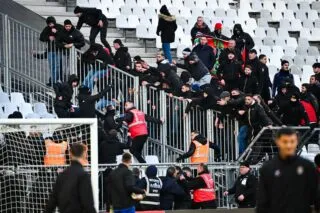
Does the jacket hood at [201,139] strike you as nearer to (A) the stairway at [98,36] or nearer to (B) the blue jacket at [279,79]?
(B) the blue jacket at [279,79]

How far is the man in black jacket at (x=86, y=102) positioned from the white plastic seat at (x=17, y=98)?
132 centimetres

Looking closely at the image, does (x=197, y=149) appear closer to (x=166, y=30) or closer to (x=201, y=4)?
(x=166, y=30)

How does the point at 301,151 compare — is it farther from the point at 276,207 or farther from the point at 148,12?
the point at 276,207

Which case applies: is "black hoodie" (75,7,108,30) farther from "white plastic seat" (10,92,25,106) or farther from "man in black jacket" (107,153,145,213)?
"man in black jacket" (107,153,145,213)

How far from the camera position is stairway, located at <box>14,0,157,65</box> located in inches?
1077

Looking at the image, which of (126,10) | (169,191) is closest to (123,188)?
(169,191)

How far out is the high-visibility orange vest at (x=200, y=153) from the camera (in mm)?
21797

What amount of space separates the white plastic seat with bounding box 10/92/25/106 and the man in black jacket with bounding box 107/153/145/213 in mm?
5675

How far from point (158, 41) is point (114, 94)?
17.0 feet

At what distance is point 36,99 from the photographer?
915 inches

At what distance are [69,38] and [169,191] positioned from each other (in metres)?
4.76

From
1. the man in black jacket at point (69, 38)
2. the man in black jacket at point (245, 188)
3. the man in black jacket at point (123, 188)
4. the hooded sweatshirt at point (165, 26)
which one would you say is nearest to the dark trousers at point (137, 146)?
the man in black jacket at point (245, 188)

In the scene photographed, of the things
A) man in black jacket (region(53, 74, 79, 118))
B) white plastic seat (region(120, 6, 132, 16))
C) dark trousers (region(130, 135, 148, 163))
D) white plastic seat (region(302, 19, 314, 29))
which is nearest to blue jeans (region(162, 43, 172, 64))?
white plastic seat (region(120, 6, 132, 16))

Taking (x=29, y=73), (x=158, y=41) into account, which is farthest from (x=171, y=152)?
(x=158, y=41)
